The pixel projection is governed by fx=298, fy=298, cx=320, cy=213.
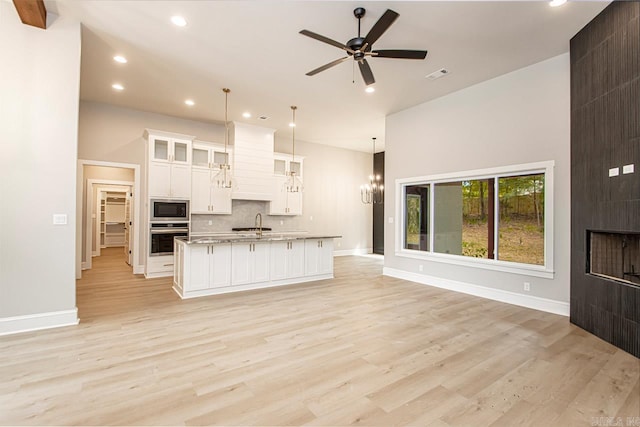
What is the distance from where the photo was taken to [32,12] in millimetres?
3027

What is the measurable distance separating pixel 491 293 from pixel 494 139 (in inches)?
94.0

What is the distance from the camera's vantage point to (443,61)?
4156 millimetres

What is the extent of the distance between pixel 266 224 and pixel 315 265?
8.25ft

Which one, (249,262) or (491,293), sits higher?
(249,262)

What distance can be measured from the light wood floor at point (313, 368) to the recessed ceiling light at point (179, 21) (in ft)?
11.2

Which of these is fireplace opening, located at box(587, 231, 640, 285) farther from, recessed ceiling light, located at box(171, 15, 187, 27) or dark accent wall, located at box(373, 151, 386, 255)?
dark accent wall, located at box(373, 151, 386, 255)

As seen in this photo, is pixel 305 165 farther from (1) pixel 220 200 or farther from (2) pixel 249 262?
(2) pixel 249 262

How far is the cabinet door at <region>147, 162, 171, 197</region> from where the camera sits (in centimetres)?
590

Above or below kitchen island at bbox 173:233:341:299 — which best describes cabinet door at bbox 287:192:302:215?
above

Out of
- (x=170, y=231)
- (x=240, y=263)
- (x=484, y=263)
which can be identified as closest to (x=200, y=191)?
(x=170, y=231)

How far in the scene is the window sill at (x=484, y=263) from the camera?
161 inches

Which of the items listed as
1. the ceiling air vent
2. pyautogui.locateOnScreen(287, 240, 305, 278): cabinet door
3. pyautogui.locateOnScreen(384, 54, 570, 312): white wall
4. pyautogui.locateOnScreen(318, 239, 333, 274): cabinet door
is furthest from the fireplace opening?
pyautogui.locateOnScreen(287, 240, 305, 278): cabinet door

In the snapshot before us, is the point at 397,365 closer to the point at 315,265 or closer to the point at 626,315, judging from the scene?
the point at 626,315

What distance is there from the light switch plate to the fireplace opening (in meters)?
5.88
